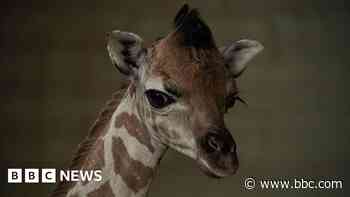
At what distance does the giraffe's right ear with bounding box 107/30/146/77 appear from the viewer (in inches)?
68.9

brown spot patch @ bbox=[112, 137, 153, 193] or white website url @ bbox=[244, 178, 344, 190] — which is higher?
brown spot patch @ bbox=[112, 137, 153, 193]

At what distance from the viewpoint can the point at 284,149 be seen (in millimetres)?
1901

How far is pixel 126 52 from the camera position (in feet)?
5.78

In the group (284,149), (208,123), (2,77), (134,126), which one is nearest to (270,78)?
(284,149)

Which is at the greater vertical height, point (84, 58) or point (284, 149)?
point (84, 58)

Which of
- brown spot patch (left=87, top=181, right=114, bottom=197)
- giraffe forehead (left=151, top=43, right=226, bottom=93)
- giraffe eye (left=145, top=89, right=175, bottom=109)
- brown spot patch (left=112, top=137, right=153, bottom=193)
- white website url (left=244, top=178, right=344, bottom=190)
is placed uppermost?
giraffe forehead (left=151, top=43, right=226, bottom=93)

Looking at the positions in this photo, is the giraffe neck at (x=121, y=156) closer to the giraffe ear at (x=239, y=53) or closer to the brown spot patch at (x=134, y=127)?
the brown spot patch at (x=134, y=127)

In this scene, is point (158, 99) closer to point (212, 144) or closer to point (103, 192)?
point (212, 144)

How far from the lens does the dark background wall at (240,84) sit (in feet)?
Result: 5.96

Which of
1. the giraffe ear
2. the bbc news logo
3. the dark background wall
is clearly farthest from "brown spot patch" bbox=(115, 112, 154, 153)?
the giraffe ear

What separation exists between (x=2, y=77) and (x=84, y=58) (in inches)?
13.0

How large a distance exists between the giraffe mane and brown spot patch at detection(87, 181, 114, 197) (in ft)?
0.29

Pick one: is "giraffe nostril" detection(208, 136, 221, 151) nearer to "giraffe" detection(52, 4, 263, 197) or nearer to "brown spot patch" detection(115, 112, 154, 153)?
"giraffe" detection(52, 4, 263, 197)

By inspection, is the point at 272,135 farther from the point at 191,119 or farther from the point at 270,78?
the point at 191,119
